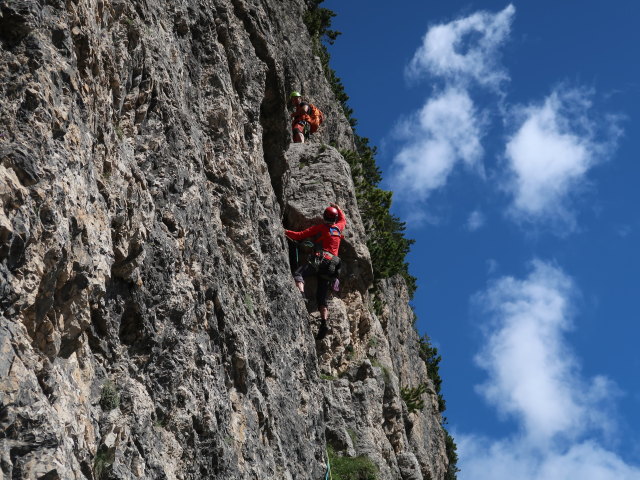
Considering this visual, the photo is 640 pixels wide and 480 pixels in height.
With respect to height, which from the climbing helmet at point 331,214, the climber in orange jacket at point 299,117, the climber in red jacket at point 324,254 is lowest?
the climber in red jacket at point 324,254

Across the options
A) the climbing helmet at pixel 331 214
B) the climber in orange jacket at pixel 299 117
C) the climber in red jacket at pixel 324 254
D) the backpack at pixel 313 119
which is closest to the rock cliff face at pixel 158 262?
the climber in red jacket at pixel 324 254

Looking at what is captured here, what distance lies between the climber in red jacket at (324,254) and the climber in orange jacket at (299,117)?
13.6 ft

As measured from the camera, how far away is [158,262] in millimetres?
8969

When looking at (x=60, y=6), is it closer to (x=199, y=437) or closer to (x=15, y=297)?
(x=15, y=297)

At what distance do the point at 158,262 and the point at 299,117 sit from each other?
11.7 meters

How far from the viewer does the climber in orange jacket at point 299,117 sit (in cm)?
1995

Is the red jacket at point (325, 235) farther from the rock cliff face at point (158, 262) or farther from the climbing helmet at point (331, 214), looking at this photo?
the rock cliff face at point (158, 262)

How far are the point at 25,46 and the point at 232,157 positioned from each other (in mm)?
6066

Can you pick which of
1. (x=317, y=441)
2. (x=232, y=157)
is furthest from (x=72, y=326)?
(x=317, y=441)

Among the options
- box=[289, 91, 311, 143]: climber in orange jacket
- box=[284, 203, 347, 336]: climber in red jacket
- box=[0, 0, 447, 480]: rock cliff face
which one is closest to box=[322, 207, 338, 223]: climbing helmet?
box=[284, 203, 347, 336]: climber in red jacket

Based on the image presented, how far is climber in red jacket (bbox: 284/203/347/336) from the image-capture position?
1587cm

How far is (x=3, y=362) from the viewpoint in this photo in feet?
18.3

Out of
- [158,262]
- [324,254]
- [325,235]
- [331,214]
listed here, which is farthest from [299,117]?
[158,262]

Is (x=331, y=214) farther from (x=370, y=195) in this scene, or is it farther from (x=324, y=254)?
(x=370, y=195)
